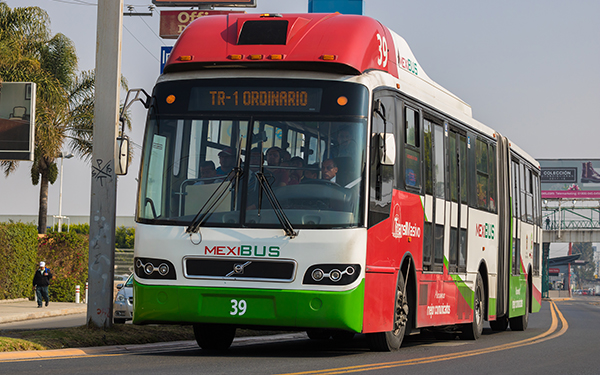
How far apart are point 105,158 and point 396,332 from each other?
502 centimetres

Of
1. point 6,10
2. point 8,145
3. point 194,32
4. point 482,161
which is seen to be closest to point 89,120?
point 6,10

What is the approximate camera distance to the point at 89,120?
136 feet

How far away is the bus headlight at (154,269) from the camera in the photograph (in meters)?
10.0

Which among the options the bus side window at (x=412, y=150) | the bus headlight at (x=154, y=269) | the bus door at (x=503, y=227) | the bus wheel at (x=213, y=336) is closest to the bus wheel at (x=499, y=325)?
the bus door at (x=503, y=227)

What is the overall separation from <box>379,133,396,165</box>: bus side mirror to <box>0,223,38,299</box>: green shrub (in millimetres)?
26355

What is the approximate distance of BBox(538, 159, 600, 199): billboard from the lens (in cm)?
9031

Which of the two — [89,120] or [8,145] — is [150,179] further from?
[89,120]

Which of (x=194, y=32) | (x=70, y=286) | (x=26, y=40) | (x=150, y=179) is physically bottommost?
(x=70, y=286)

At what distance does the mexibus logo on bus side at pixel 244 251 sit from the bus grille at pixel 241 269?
0.22ft

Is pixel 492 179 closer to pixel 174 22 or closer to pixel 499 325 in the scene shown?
pixel 499 325

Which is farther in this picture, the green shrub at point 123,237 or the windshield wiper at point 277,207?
the green shrub at point 123,237

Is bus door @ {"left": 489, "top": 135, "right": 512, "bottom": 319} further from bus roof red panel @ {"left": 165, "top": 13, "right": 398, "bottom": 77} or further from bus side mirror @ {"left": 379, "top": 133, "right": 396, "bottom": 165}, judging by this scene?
bus side mirror @ {"left": 379, "top": 133, "right": 396, "bottom": 165}

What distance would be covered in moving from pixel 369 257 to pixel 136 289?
2711mm

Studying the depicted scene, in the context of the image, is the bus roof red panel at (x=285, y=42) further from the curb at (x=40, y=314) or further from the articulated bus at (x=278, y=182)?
the curb at (x=40, y=314)
